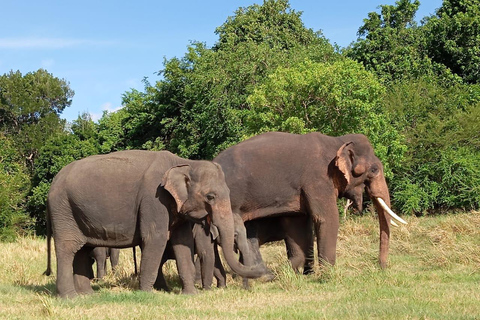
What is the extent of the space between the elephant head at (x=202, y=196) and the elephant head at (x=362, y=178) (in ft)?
8.78

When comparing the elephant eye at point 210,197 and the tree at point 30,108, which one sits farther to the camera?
the tree at point 30,108

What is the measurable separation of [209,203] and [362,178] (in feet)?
11.8

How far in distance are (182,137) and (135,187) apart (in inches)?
1004

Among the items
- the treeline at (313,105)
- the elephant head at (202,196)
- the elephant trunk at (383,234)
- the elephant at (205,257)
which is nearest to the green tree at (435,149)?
the treeline at (313,105)

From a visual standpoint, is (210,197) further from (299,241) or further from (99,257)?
(99,257)

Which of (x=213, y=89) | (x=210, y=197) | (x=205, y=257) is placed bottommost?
(x=205, y=257)

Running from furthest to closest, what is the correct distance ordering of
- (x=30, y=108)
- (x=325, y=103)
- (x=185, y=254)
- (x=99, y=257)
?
(x=30, y=108), (x=325, y=103), (x=99, y=257), (x=185, y=254)

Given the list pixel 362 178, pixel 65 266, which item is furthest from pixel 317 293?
pixel 65 266

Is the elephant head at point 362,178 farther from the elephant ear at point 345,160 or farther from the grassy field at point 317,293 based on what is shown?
the grassy field at point 317,293

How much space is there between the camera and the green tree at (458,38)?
112 feet

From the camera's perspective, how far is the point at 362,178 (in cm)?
1344

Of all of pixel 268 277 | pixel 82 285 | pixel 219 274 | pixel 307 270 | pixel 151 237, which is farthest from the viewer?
pixel 307 270

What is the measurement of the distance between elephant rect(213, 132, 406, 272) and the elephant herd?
0.06 ft

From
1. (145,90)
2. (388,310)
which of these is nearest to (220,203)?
(388,310)
